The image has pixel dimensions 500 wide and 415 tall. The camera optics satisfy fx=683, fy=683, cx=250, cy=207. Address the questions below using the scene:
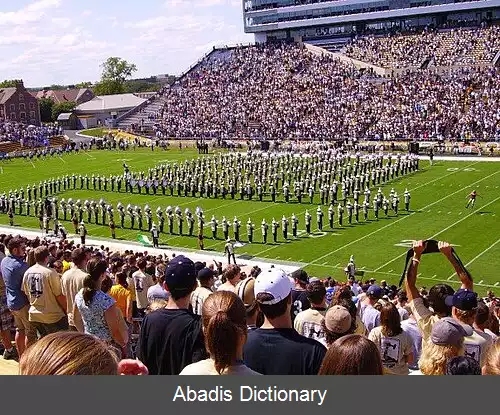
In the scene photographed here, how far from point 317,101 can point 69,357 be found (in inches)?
1855

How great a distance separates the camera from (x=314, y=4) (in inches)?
2402

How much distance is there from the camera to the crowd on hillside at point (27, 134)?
52.2m

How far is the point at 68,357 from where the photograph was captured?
2.22 m

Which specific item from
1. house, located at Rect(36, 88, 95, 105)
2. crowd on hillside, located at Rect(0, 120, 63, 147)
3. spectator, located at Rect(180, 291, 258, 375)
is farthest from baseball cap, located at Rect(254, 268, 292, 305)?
house, located at Rect(36, 88, 95, 105)

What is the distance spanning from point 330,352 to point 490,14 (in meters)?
56.2

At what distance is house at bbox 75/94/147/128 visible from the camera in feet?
242

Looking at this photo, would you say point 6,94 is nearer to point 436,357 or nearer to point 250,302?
point 250,302

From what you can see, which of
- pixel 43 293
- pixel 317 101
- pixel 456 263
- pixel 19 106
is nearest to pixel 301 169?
pixel 317 101

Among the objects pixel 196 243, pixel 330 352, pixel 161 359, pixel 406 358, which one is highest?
pixel 330 352

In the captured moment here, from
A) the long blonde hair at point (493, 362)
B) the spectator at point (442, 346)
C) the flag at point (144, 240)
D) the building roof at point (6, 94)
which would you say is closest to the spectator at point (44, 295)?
the spectator at point (442, 346)

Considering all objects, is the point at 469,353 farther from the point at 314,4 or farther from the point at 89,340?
the point at 314,4

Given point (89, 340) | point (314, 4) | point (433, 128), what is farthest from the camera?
point (314, 4)

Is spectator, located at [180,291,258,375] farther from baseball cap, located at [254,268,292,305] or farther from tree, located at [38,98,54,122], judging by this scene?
tree, located at [38,98,54,122]

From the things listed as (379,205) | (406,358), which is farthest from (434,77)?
(406,358)
